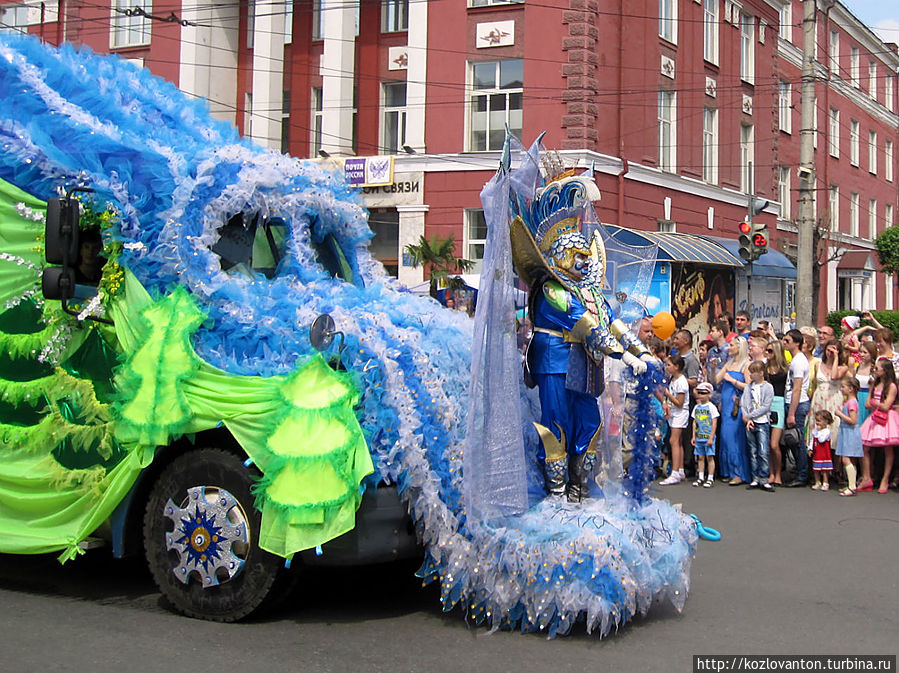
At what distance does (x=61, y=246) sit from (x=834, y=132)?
43.0 meters

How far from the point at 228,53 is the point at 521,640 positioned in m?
26.5

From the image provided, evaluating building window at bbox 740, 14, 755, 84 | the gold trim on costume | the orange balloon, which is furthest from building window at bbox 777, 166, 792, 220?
the gold trim on costume

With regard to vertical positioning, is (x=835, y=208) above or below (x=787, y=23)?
below

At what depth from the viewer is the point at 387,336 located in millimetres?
5695

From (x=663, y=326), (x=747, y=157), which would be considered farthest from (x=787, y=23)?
(x=663, y=326)

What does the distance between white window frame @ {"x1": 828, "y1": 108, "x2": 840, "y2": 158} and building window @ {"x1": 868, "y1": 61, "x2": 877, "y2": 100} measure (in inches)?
204

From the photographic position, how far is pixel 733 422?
11570mm

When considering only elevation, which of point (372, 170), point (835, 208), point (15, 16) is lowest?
point (372, 170)

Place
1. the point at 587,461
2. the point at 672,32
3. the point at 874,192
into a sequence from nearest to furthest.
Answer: the point at 587,461 < the point at 672,32 < the point at 874,192

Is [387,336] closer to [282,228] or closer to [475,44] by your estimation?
[282,228]

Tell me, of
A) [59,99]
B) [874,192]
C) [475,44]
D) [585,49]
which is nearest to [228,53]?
[475,44]

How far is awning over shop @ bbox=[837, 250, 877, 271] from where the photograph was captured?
42625 mm

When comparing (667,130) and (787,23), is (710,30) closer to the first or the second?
(667,130)

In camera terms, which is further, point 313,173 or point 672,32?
point 672,32
